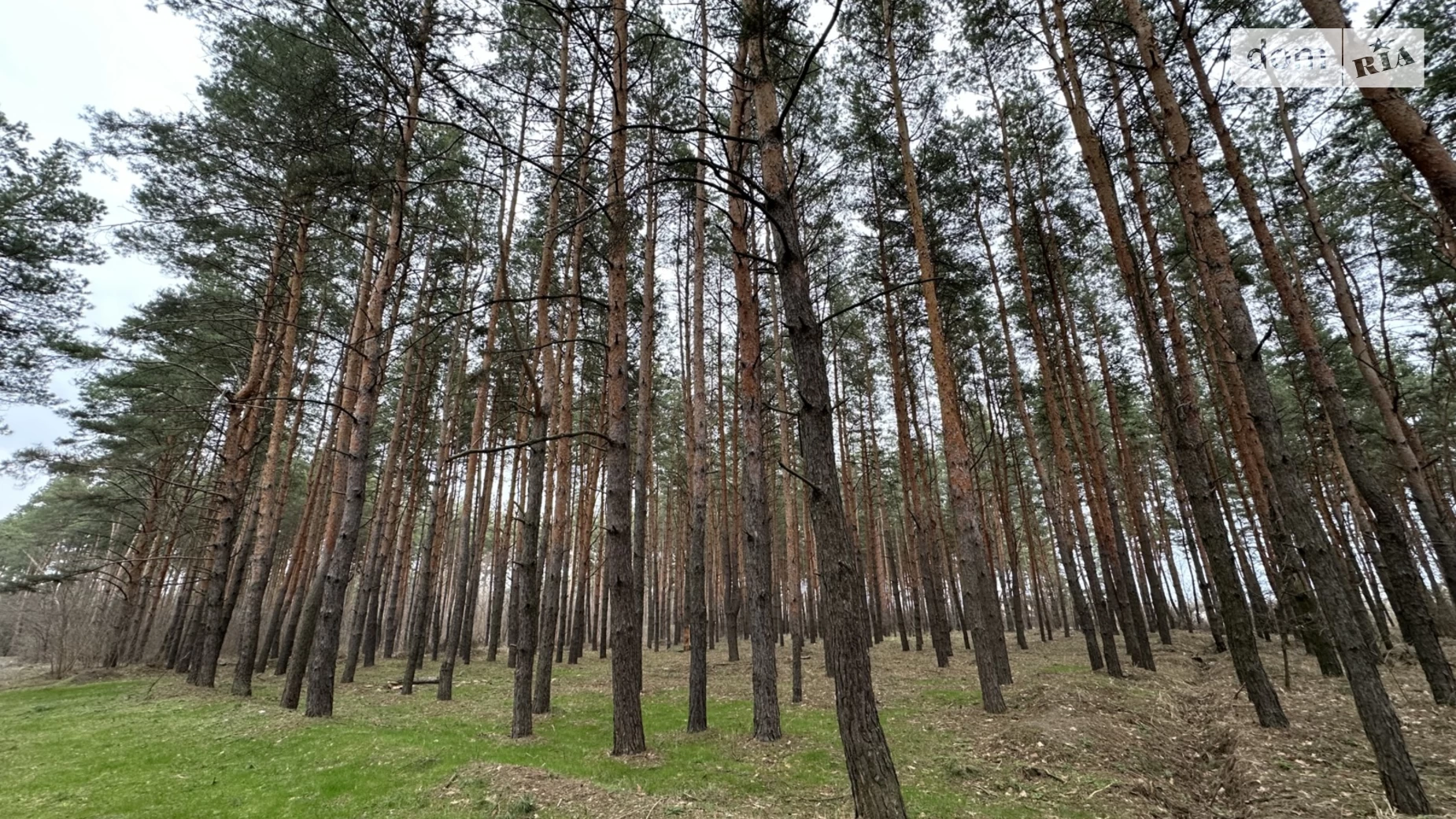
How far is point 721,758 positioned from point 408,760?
12.5 feet

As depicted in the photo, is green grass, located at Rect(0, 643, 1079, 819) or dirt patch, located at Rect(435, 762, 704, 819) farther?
green grass, located at Rect(0, 643, 1079, 819)

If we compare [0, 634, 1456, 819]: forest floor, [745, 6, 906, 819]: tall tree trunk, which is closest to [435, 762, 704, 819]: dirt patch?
[0, 634, 1456, 819]: forest floor

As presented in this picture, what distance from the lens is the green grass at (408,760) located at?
532cm

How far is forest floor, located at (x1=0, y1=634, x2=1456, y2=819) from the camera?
5242mm

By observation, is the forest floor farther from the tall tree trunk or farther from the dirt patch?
the tall tree trunk

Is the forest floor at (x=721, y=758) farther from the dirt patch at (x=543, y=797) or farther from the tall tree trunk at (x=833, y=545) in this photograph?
the tall tree trunk at (x=833, y=545)

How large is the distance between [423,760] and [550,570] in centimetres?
580

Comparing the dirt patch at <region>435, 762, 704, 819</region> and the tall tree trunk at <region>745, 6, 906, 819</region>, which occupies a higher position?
the tall tree trunk at <region>745, 6, 906, 819</region>

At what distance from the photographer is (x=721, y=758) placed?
7.04m

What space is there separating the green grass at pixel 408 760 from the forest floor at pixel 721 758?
0.04m

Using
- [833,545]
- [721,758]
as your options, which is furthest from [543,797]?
[833,545]

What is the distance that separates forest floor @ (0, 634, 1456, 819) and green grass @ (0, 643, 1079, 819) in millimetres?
37

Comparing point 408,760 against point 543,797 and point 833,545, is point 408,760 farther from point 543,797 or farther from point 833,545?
point 833,545

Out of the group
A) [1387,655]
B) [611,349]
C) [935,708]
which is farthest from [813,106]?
[1387,655]
